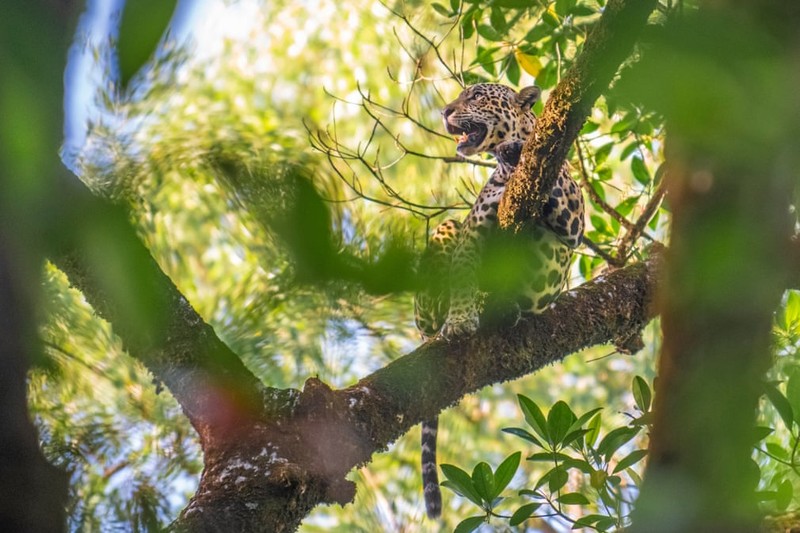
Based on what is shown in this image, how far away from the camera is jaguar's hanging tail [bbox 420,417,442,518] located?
479cm

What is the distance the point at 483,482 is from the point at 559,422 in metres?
0.34

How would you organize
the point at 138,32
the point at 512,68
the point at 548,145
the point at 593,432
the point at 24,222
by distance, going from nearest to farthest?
the point at 138,32 < the point at 24,222 < the point at 593,432 < the point at 548,145 < the point at 512,68

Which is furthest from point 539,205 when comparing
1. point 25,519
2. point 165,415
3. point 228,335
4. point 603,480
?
point 25,519

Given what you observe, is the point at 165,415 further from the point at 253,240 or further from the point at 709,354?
the point at 709,354

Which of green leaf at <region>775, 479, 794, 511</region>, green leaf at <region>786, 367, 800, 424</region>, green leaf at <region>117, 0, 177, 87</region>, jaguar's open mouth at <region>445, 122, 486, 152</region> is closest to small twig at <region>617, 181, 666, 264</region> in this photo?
jaguar's open mouth at <region>445, 122, 486, 152</region>

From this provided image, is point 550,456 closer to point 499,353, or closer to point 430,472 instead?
point 499,353

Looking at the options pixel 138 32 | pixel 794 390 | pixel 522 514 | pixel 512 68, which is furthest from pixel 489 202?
pixel 138 32

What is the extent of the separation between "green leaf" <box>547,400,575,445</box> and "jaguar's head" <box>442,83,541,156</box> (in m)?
2.10

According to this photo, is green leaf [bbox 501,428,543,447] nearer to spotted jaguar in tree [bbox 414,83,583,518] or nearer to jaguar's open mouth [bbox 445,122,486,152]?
spotted jaguar in tree [bbox 414,83,583,518]

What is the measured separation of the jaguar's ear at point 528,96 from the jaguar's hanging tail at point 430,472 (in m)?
1.90

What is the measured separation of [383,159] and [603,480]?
5.48 metres

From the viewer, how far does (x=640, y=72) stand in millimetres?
548

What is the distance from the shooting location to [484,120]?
495cm

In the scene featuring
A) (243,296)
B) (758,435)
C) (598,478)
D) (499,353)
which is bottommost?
(758,435)
